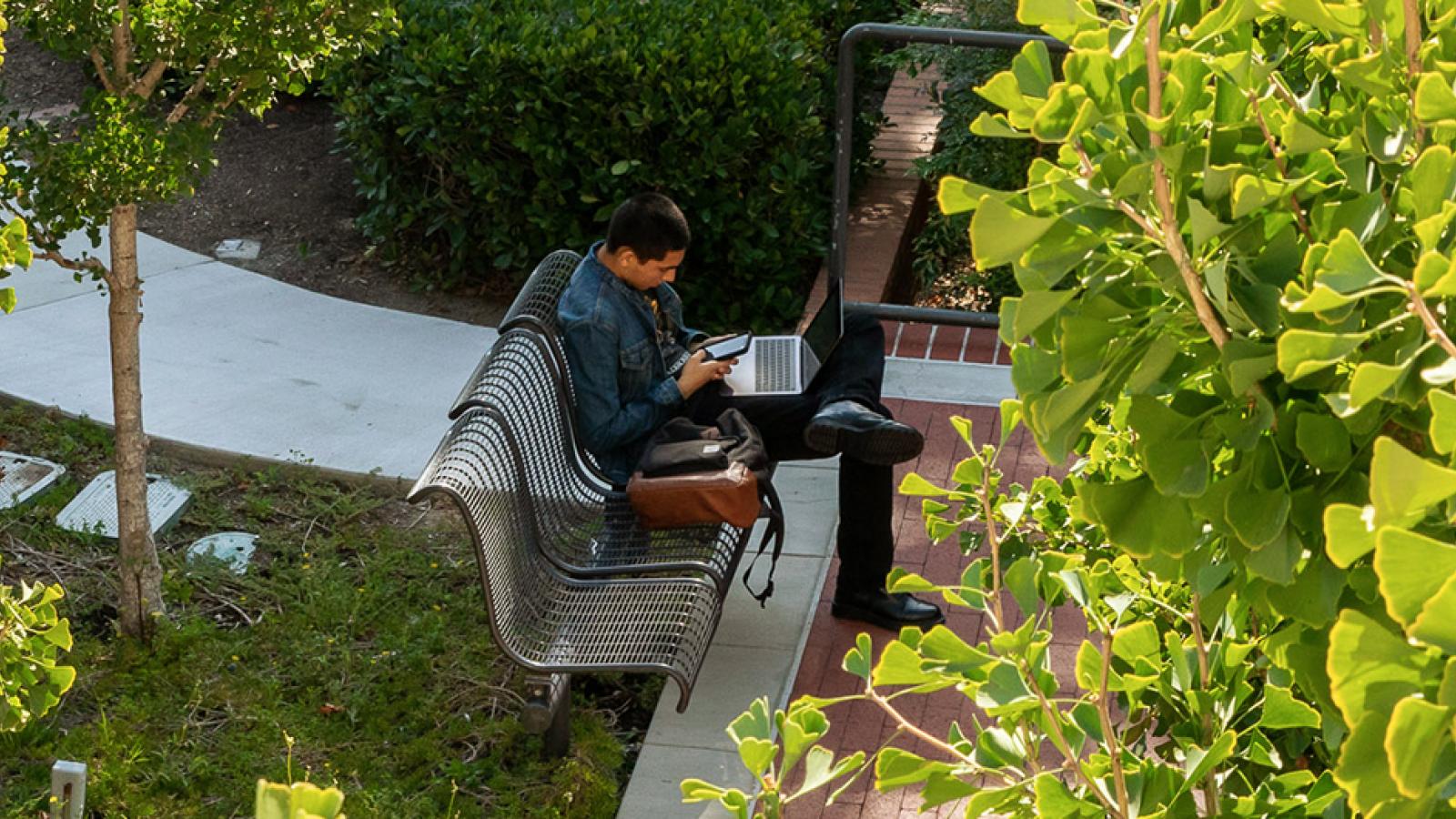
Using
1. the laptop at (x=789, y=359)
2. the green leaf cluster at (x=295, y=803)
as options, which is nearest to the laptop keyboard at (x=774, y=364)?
the laptop at (x=789, y=359)

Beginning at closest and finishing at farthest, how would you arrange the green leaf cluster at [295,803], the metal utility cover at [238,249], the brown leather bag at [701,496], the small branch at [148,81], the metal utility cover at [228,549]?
the green leaf cluster at [295,803] → the small branch at [148,81] → the brown leather bag at [701,496] → the metal utility cover at [228,549] → the metal utility cover at [238,249]

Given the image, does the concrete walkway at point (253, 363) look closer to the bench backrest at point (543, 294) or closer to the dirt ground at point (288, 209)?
the dirt ground at point (288, 209)

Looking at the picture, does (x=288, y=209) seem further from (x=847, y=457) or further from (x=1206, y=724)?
(x=1206, y=724)

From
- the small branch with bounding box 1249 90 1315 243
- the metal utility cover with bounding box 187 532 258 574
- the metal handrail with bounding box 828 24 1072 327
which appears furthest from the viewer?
the metal handrail with bounding box 828 24 1072 327

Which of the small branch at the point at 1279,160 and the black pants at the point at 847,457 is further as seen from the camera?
the black pants at the point at 847,457

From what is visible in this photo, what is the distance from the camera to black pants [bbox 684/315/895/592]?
540cm

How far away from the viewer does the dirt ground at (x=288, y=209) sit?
7926 mm

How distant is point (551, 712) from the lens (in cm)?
485

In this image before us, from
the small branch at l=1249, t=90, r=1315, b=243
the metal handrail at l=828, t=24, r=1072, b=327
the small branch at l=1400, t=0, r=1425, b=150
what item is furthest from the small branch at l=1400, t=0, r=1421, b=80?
the metal handrail at l=828, t=24, r=1072, b=327

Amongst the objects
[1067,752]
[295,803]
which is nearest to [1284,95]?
[1067,752]

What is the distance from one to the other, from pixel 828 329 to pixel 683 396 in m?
0.74

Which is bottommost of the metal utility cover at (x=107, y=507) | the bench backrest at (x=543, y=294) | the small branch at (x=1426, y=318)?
the metal utility cover at (x=107, y=507)

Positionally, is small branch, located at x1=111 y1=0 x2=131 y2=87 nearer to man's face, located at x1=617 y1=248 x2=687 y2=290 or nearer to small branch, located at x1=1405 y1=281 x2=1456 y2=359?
man's face, located at x1=617 y1=248 x2=687 y2=290

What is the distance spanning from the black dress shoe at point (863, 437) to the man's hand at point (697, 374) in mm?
330
